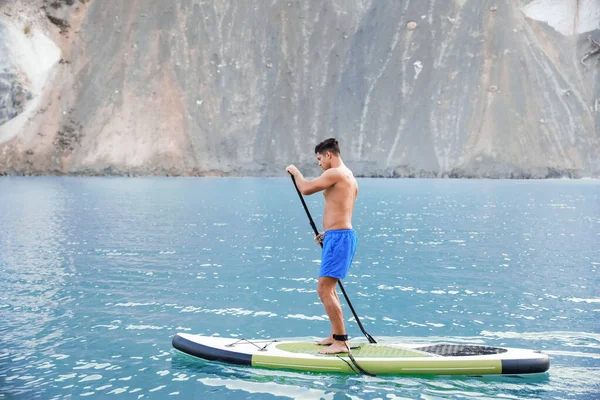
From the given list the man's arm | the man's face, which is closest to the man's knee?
the man's arm

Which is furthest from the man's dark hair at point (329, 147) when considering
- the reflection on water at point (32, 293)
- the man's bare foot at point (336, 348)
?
the reflection on water at point (32, 293)

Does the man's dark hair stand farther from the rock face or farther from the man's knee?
the rock face

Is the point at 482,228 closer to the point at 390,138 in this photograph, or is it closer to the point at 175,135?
the point at 390,138

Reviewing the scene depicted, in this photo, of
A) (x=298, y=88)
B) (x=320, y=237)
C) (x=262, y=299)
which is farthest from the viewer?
(x=298, y=88)

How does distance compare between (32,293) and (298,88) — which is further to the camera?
(298,88)

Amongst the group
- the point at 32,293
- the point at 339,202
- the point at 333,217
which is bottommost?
the point at 32,293

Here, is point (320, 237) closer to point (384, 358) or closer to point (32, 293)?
point (384, 358)

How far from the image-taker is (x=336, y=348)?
905cm

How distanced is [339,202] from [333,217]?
0.71 ft

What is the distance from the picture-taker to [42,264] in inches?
699

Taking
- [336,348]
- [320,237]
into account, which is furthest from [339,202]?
[336,348]

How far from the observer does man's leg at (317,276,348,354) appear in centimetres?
885

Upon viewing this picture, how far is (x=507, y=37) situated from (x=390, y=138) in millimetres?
19612

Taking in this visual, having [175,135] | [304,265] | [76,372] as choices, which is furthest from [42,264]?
[175,135]
